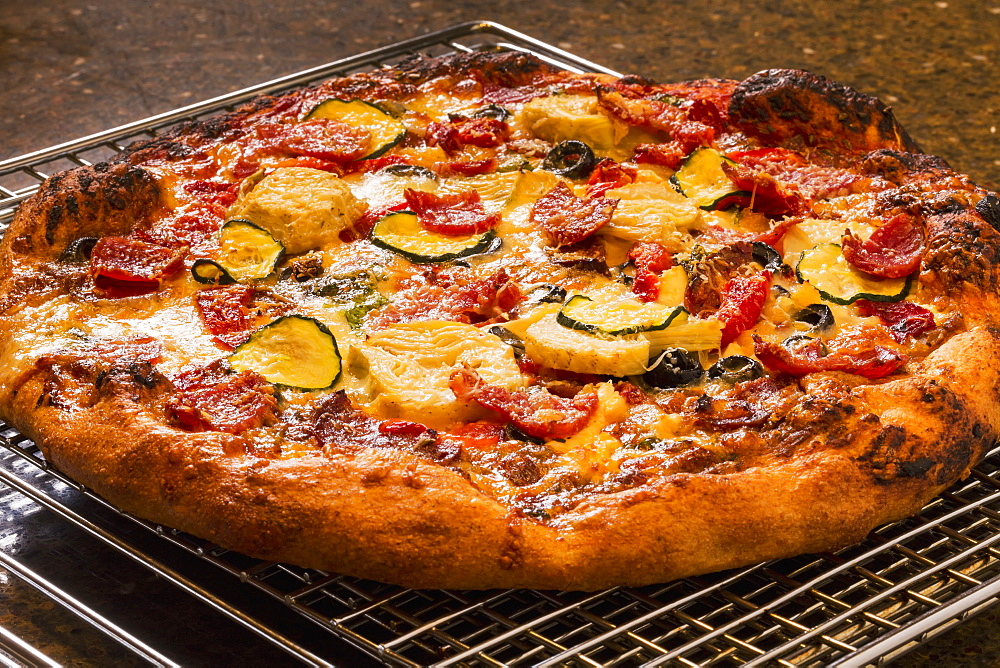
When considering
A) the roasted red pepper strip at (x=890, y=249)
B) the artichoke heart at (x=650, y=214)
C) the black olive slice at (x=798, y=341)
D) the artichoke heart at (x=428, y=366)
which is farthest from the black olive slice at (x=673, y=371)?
the roasted red pepper strip at (x=890, y=249)

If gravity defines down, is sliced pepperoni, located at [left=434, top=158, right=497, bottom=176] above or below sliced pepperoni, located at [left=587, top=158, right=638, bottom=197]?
above

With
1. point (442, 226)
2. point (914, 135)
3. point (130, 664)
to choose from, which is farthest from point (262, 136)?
point (914, 135)

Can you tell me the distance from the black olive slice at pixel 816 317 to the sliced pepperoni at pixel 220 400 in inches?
77.9

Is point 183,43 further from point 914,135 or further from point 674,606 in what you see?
point 674,606

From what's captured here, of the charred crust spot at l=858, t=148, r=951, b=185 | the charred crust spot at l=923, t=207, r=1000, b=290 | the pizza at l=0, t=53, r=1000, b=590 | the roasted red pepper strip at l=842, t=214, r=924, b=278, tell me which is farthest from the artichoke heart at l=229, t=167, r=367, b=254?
the charred crust spot at l=923, t=207, r=1000, b=290

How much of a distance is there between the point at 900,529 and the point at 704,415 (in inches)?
28.5

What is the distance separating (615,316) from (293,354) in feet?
3.85

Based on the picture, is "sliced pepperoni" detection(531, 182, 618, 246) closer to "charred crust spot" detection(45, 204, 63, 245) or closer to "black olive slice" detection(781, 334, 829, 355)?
"black olive slice" detection(781, 334, 829, 355)

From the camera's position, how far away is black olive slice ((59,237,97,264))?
497cm

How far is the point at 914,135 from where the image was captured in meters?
7.75

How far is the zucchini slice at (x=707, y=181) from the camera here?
5266mm

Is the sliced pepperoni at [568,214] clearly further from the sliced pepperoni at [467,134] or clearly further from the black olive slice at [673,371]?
the black olive slice at [673,371]

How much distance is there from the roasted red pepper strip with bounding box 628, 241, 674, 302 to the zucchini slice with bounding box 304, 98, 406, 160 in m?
1.44

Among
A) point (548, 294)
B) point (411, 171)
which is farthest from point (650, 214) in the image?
point (411, 171)
